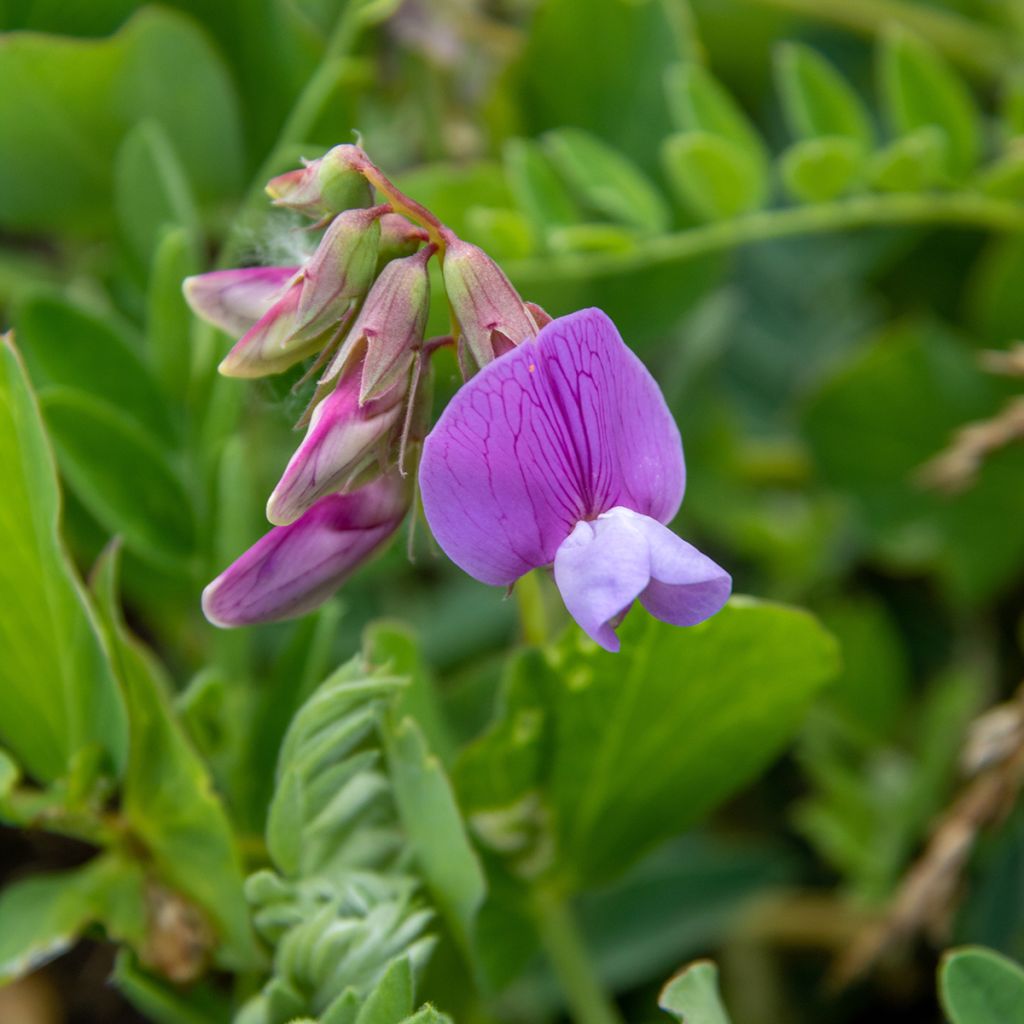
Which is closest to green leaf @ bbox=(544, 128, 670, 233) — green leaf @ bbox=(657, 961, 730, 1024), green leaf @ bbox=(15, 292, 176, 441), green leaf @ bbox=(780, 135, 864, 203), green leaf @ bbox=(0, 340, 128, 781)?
green leaf @ bbox=(780, 135, 864, 203)

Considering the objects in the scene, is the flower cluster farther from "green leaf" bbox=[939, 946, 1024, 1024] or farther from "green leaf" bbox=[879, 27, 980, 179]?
"green leaf" bbox=[879, 27, 980, 179]

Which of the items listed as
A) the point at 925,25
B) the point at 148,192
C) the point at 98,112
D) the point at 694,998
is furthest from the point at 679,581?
the point at 925,25

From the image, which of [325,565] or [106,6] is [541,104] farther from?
[325,565]

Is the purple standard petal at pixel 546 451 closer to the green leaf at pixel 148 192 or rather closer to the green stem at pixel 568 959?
the green stem at pixel 568 959

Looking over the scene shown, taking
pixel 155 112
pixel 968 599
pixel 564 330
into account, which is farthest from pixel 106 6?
pixel 968 599

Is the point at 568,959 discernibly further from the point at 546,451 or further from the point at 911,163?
the point at 911,163

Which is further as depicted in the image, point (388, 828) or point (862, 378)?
point (862, 378)

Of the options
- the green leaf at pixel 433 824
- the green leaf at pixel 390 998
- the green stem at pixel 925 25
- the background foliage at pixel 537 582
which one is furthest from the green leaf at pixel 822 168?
the green leaf at pixel 390 998

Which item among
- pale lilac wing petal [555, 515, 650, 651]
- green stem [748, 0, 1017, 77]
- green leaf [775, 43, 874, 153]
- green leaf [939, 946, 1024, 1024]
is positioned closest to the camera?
pale lilac wing petal [555, 515, 650, 651]
